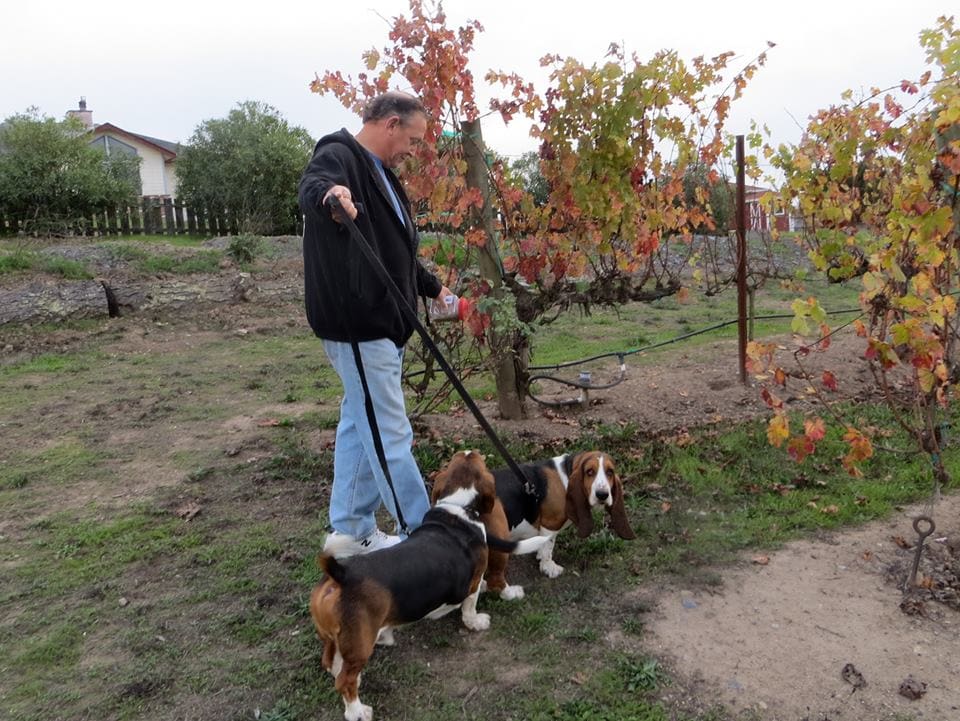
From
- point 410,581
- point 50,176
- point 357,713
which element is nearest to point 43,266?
point 50,176

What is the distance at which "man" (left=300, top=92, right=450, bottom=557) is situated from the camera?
10.8ft

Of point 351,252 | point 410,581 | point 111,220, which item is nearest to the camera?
point 410,581

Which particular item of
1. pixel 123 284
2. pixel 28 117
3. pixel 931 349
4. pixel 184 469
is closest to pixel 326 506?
pixel 184 469

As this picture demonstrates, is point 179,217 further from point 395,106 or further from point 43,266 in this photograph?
point 395,106

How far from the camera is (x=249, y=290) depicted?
40.8ft

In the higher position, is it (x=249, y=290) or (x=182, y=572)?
(x=249, y=290)

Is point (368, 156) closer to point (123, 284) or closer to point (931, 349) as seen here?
point (931, 349)

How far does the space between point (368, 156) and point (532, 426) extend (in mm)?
2875

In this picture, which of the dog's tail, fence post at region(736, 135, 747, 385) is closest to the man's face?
the dog's tail

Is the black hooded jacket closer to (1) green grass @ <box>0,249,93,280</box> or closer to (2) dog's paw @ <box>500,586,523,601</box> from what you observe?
(2) dog's paw @ <box>500,586,523,601</box>

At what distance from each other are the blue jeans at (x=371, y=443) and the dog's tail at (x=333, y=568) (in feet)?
2.67

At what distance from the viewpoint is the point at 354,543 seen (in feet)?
12.4

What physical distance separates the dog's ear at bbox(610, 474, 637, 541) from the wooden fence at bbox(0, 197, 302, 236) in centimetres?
1681

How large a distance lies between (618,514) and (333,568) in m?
1.71
